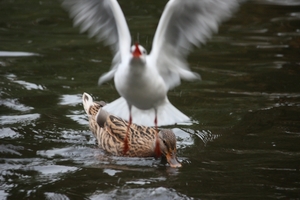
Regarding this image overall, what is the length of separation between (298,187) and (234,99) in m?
3.56

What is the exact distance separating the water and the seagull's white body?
70 cm

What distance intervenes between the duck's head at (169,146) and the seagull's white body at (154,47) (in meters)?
0.20

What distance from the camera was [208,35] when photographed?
799 centimetres

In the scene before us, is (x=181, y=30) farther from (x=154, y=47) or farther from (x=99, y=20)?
(x=99, y=20)

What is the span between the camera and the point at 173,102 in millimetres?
10555

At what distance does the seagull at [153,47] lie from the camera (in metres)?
7.57

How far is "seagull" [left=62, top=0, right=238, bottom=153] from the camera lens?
7.57 meters

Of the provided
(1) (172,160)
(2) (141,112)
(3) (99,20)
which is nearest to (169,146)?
(1) (172,160)

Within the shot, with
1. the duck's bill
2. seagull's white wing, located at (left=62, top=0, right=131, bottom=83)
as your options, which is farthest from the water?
seagull's white wing, located at (left=62, top=0, right=131, bottom=83)

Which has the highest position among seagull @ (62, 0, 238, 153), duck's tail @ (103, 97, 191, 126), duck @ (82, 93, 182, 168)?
seagull @ (62, 0, 238, 153)

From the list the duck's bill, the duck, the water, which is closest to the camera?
the water

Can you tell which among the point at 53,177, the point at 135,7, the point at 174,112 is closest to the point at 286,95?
the point at 174,112

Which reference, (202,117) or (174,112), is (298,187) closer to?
(174,112)

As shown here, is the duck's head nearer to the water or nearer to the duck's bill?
the duck's bill
